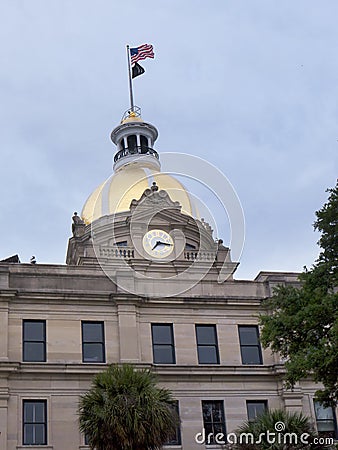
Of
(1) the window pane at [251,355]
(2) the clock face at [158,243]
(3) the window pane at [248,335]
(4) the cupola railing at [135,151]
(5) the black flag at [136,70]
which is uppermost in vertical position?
(5) the black flag at [136,70]

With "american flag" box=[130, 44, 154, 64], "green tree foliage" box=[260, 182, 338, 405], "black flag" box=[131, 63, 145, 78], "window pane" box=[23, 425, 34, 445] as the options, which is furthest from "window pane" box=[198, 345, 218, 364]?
"black flag" box=[131, 63, 145, 78]

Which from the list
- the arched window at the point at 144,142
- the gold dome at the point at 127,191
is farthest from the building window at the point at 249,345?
the arched window at the point at 144,142

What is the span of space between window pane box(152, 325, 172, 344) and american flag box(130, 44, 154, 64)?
31531mm

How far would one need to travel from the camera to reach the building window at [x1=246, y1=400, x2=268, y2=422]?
39969 millimetres

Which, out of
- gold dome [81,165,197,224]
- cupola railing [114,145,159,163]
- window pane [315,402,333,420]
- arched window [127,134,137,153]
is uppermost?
arched window [127,134,137,153]

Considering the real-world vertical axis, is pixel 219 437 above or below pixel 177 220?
below

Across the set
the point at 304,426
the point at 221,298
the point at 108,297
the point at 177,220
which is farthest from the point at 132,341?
the point at 177,220

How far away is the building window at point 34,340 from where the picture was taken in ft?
127

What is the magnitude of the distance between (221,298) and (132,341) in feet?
18.7

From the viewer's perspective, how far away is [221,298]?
42.2 meters

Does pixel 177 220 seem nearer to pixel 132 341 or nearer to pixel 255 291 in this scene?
pixel 255 291

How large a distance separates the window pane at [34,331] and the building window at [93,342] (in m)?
2.13

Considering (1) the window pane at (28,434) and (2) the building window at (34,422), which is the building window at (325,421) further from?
(1) the window pane at (28,434)

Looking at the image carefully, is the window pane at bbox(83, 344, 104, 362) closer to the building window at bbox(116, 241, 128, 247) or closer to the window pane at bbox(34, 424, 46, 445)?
the window pane at bbox(34, 424, 46, 445)
